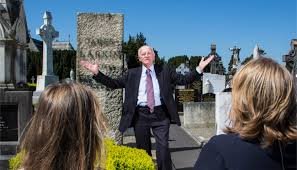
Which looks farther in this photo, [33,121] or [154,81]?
[154,81]

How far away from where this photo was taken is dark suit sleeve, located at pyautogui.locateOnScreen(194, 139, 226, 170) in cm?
224

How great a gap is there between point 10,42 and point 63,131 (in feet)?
35.6

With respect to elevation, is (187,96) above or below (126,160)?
below

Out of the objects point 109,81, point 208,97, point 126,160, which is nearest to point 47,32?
point 208,97

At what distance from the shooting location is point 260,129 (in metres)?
2.25

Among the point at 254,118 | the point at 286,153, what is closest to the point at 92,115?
the point at 254,118

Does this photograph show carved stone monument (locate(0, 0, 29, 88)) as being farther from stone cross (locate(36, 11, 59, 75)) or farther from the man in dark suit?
stone cross (locate(36, 11, 59, 75))

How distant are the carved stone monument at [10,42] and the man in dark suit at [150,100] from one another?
6601 mm

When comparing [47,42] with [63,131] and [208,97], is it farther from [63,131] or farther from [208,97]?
[63,131]

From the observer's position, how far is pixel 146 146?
6.36 meters

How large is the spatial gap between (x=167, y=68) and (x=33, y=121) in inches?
168

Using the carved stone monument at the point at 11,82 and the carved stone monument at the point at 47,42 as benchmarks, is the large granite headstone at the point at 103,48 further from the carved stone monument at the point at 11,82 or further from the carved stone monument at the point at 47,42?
the carved stone monument at the point at 47,42


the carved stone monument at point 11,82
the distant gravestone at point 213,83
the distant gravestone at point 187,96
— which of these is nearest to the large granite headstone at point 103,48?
the carved stone monument at point 11,82

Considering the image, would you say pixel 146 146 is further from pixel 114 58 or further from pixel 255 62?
pixel 255 62
